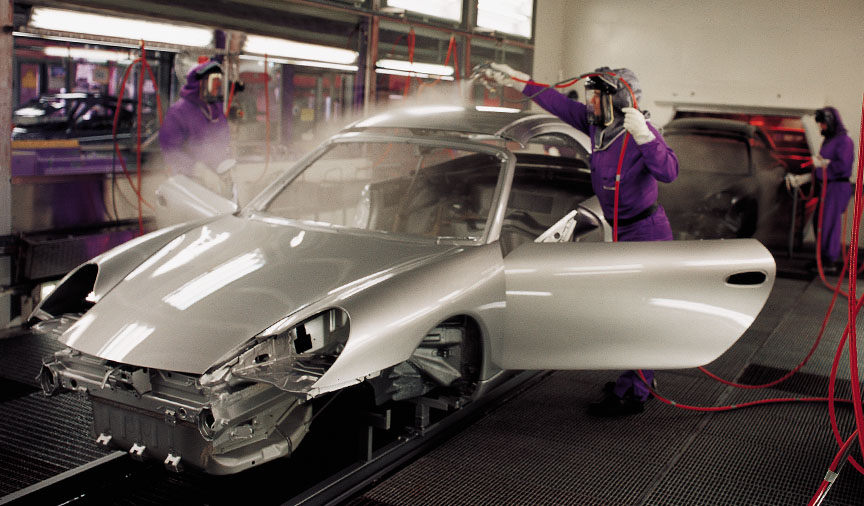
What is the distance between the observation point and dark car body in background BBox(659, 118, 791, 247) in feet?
24.6

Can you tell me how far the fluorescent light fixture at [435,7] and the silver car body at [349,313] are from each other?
175 inches

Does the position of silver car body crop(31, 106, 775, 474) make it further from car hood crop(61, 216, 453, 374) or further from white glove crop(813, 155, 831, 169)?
white glove crop(813, 155, 831, 169)

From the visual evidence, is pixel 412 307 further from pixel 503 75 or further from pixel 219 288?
pixel 503 75

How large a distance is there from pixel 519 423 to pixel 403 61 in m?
5.24

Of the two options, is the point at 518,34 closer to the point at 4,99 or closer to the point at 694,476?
the point at 4,99

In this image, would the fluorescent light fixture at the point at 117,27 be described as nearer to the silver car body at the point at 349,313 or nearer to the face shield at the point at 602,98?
the silver car body at the point at 349,313

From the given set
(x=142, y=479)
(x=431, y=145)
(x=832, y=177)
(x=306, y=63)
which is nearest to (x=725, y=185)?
(x=832, y=177)

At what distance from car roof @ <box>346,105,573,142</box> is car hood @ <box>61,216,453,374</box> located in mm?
672

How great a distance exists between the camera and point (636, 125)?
360 centimetres

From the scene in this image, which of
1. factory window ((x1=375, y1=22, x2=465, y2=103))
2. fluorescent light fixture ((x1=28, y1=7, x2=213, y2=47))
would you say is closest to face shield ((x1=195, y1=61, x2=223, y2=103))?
fluorescent light fixture ((x1=28, y1=7, x2=213, y2=47))

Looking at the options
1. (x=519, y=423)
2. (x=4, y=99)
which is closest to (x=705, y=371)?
(x=519, y=423)

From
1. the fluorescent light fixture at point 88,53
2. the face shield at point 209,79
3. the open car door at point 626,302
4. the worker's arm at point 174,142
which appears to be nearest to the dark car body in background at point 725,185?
the open car door at point 626,302

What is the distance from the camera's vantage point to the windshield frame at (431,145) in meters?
3.35

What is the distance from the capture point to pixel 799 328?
19.0ft
